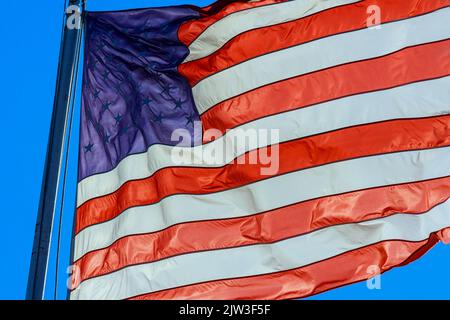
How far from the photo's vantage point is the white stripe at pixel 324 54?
10445mm

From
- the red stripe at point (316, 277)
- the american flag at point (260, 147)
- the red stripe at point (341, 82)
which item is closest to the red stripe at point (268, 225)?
the american flag at point (260, 147)

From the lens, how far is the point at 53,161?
29.4 ft

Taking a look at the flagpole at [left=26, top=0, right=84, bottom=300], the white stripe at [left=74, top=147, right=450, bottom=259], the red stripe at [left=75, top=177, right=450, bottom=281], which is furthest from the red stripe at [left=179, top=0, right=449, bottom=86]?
the red stripe at [left=75, top=177, right=450, bottom=281]

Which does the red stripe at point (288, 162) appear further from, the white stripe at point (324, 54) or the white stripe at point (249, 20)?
the white stripe at point (249, 20)

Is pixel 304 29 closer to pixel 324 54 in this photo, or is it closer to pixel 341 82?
pixel 324 54

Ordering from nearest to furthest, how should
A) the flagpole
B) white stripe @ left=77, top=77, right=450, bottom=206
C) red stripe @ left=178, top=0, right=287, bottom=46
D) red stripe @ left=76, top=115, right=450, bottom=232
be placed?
the flagpole → red stripe @ left=76, top=115, right=450, bottom=232 → white stripe @ left=77, top=77, right=450, bottom=206 → red stripe @ left=178, top=0, right=287, bottom=46

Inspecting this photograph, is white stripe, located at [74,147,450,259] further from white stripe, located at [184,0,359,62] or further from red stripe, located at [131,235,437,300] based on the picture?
white stripe, located at [184,0,359,62]

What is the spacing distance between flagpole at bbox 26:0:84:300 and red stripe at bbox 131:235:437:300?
5.63 ft

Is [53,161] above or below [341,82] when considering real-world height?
below

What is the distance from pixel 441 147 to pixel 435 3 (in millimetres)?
1587

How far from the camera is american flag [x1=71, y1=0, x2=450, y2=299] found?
32.0ft

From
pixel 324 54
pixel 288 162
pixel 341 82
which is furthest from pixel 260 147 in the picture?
pixel 324 54

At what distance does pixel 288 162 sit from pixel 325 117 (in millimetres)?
578

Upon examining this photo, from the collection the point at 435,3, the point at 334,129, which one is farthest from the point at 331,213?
the point at 435,3
